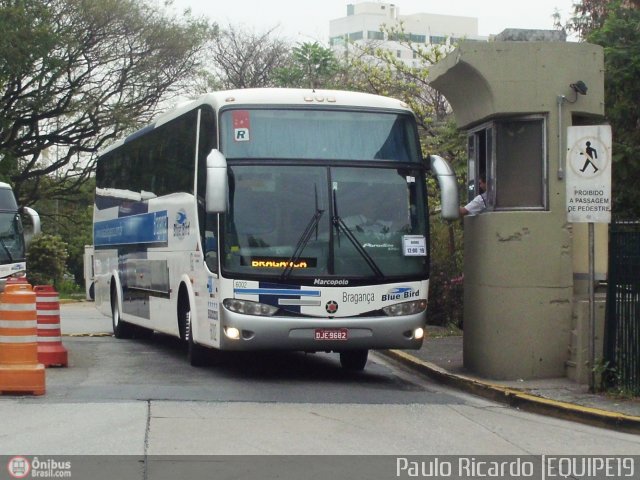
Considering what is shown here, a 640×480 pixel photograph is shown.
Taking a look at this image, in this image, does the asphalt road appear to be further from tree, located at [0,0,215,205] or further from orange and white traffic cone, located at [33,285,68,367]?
tree, located at [0,0,215,205]

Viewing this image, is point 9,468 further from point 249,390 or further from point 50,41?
point 50,41

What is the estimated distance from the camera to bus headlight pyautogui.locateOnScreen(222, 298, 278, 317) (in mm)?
13188

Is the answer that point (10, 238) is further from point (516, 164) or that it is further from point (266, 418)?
point (266, 418)

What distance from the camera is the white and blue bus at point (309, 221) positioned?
13.2 metres

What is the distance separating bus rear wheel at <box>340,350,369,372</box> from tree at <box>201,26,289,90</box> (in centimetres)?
3546

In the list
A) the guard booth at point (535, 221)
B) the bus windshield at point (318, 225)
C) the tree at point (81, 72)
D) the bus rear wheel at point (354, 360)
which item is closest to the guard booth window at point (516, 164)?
the guard booth at point (535, 221)

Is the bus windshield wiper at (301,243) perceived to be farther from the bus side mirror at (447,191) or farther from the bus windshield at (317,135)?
the bus side mirror at (447,191)

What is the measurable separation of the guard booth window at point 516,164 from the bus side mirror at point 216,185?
3.27 m

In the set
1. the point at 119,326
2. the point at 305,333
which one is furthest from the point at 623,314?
the point at 119,326

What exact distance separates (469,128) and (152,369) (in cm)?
514

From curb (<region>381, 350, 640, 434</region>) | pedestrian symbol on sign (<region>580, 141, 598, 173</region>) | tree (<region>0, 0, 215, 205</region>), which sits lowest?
curb (<region>381, 350, 640, 434</region>)

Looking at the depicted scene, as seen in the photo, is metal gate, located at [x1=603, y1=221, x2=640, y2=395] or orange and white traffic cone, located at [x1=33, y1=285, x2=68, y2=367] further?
orange and white traffic cone, located at [x1=33, y1=285, x2=68, y2=367]

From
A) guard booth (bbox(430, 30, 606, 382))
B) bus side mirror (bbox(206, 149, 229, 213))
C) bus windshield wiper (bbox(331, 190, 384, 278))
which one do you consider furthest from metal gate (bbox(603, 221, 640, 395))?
bus side mirror (bbox(206, 149, 229, 213))

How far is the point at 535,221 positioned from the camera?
13.2 m
